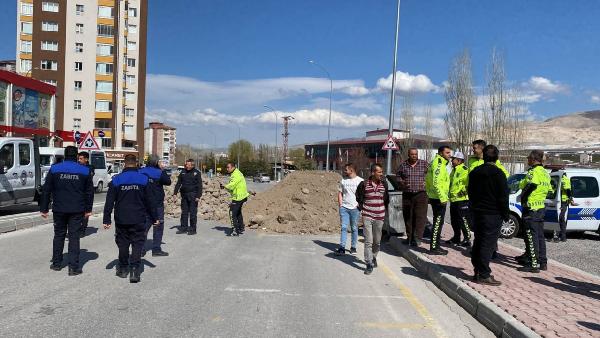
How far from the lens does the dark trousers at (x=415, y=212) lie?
10.1m

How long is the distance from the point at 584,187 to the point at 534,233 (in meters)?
6.09

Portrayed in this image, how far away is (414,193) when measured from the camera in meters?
10.1

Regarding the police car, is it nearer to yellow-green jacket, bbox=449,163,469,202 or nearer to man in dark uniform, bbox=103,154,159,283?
yellow-green jacket, bbox=449,163,469,202

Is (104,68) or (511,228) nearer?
(511,228)

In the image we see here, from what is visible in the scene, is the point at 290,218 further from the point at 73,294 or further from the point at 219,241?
the point at 73,294

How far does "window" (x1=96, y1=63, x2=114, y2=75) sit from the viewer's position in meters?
64.2

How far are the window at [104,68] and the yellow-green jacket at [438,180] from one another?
6190cm

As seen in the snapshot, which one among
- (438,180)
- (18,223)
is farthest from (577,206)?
(18,223)

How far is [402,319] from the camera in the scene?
18.8 feet

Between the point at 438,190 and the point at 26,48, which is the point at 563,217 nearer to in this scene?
the point at 438,190

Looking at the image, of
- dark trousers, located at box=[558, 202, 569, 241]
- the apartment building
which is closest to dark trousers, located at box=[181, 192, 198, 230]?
dark trousers, located at box=[558, 202, 569, 241]

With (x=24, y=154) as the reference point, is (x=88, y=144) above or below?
above

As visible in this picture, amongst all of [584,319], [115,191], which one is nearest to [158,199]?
[115,191]

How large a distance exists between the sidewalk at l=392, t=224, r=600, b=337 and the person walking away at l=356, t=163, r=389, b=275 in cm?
98
